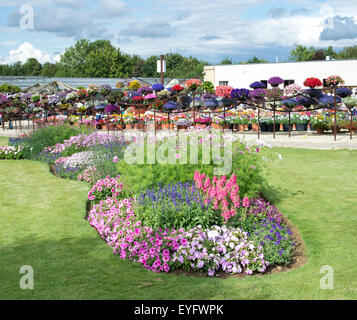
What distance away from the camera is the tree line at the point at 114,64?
75375 mm

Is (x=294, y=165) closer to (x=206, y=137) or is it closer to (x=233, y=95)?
(x=206, y=137)

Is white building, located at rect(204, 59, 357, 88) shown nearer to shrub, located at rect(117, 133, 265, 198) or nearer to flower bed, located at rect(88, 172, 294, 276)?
shrub, located at rect(117, 133, 265, 198)

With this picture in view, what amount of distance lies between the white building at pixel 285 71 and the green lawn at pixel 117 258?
3519 centimetres

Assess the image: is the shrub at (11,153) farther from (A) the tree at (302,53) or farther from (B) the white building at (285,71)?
(A) the tree at (302,53)

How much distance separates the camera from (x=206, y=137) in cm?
684

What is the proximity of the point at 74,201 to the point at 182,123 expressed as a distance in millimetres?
10421

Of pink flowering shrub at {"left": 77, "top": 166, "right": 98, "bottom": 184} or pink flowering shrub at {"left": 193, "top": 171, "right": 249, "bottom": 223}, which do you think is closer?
pink flowering shrub at {"left": 193, "top": 171, "right": 249, "bottom": 223}

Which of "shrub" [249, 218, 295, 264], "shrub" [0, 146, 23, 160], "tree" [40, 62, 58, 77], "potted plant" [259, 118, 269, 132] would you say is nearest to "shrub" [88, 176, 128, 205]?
"shrub" [249, 218, 295, 264]

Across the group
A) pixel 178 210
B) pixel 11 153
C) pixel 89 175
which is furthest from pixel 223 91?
pixel 178 210

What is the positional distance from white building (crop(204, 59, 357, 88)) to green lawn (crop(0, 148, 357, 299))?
115 feet

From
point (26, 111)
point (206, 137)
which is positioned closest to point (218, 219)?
point (206, 137)

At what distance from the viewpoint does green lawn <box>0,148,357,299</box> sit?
4.13 meters
